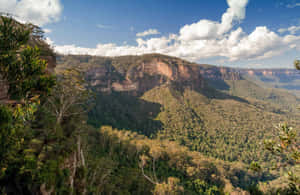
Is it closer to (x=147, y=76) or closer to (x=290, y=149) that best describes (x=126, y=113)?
(x=147, y=76)

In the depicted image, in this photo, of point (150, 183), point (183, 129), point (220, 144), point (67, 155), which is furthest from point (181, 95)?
point (67, 155)

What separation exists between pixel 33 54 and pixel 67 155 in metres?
6.07

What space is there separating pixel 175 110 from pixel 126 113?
120 ft

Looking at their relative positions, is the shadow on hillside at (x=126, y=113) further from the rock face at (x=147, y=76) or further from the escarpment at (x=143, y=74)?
the escarpment at (x=143, y=74)

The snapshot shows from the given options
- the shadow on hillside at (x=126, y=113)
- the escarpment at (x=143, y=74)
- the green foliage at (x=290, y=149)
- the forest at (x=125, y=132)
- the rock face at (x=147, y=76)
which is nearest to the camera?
the green foliage at (x=290, y=149)

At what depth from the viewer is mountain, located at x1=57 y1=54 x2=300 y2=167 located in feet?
273

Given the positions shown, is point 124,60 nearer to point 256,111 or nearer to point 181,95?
point 181,95

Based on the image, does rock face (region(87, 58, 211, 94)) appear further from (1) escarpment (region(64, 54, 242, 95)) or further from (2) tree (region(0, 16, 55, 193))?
(2) tree (region(0, 16, 55, 193))

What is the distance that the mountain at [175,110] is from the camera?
273 feet

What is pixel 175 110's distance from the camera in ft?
348

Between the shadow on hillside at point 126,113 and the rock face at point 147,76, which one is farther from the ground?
the rock face at point 147,76

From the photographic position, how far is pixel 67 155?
8711 millimetres

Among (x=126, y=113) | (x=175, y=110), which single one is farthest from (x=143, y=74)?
(x=175, y=110)

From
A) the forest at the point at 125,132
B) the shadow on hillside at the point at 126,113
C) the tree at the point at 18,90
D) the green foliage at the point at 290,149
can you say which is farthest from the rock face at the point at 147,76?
the green foliage at the point at 290,149
